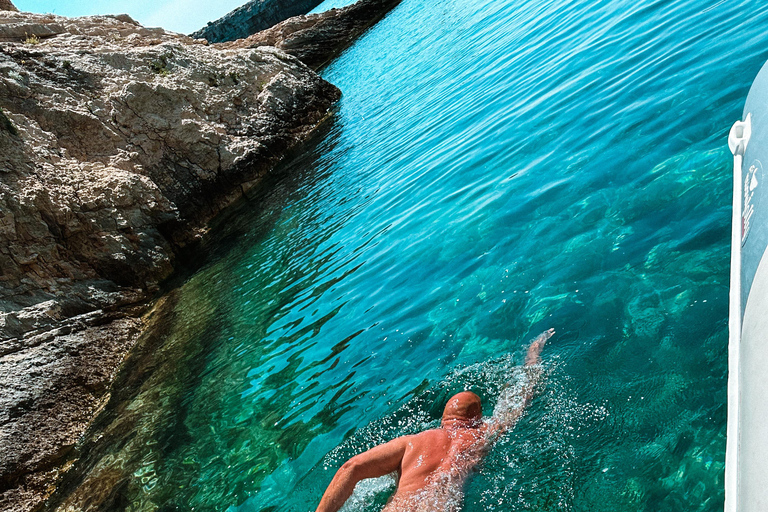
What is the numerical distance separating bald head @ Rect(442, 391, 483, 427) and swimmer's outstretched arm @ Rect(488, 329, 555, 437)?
0.14 m

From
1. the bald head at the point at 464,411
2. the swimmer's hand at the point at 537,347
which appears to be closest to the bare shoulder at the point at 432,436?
the bald head at the point at 464,411

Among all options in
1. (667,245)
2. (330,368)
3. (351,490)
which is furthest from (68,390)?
(667,245)

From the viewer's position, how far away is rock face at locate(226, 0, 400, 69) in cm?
3578

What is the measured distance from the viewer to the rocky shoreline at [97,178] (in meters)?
8.29

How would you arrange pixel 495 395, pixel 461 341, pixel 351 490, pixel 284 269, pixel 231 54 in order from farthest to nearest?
pixel 231 54, pixel 284 269, pixel 461 341, pixel 495 395, pixel 351 490

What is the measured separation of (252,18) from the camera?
69.1 m

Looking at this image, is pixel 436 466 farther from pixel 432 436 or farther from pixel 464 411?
pixel 464 411

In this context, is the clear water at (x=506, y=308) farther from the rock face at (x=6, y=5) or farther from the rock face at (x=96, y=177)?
the rock face at (x=6, y=5)

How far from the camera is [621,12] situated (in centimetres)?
1189

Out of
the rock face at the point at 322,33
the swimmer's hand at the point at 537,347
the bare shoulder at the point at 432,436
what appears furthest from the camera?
the rock face at the point at 322,33

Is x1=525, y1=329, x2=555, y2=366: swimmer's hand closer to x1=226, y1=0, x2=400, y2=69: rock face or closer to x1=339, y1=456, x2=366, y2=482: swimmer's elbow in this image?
x1=339, y1=456, x2=366, y2=482: swimmer's elbow

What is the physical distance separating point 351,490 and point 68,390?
20.2ft

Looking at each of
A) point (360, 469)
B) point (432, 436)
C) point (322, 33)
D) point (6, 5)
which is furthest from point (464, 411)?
point (322, 33)

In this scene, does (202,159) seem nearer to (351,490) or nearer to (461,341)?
(461,341)
